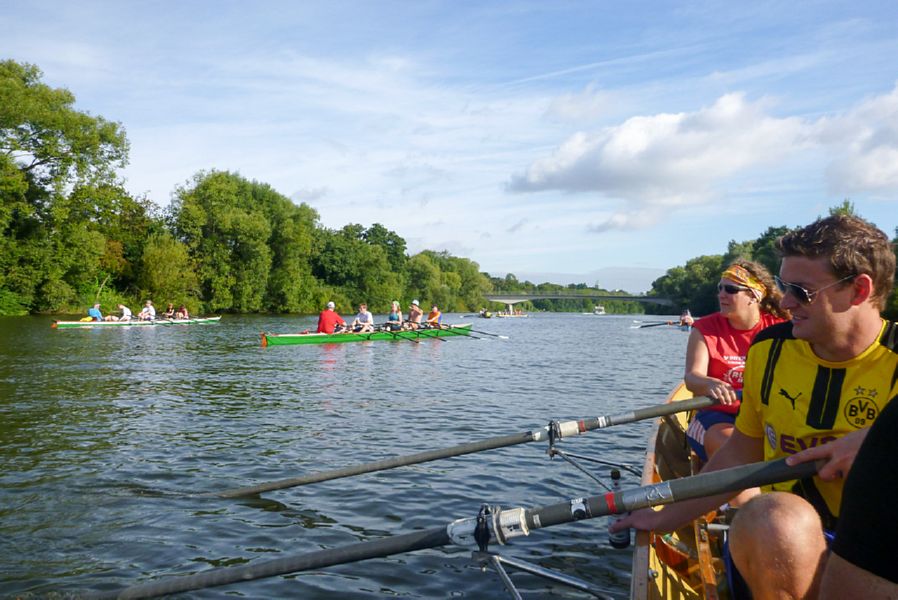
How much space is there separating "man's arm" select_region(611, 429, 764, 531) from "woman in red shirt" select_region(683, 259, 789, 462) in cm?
176

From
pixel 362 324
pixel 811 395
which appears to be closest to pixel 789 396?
pixel 811 395

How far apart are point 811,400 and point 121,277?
176 ft

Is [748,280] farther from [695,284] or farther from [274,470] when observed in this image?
[695,284]

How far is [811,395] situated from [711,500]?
0.65 meters

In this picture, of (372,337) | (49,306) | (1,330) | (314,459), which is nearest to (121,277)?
(49,306)

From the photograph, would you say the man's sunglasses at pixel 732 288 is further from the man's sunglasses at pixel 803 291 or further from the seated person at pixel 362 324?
the seated person at pixel 362 324

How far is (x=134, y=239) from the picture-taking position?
51.2 metres

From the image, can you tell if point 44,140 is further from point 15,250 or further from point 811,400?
→ point 811,400

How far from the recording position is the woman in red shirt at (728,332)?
5.03 meters

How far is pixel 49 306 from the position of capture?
4216 cm

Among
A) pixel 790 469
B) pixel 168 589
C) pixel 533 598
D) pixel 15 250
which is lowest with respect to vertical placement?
pixel 533 598

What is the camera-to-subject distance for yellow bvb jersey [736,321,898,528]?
2645 mm

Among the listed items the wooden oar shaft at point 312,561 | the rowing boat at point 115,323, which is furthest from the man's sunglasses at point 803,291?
the rowing boat at point 115,323

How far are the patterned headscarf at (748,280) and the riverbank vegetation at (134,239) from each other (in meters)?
31.9
